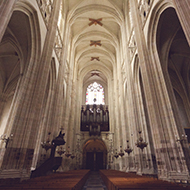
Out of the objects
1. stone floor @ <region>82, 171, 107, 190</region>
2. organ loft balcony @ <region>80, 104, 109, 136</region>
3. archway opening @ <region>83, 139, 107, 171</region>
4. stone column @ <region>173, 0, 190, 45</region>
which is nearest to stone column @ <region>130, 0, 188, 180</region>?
stone column @ <region>173, 0, 190, 45</region>

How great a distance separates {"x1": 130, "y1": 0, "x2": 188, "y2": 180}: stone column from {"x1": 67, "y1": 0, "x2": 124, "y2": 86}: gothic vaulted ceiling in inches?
431

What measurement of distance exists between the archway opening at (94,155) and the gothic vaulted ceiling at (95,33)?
11837 mm

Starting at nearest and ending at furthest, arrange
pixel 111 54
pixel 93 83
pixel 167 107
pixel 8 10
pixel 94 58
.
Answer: pixel 8 10 < pixel 167 107 < pixel 111 54 < pixel 94 58 < pixel 93 83

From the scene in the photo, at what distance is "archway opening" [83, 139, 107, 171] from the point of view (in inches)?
878

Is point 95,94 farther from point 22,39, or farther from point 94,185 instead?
point 94,185

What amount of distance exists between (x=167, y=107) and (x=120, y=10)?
13706 millimetres

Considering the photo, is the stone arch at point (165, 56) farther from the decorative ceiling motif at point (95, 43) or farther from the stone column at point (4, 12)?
the decorative ceiling motif at point (95, 43)

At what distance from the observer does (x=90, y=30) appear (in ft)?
64.7

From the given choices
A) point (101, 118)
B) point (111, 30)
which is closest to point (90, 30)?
point (111, 30)

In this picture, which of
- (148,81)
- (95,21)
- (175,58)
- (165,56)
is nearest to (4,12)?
(148,81)

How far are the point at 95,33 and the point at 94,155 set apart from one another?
1844 centimetres

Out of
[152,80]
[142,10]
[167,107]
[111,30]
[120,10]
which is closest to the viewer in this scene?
[167,107]

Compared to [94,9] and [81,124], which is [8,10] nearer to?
[94,9]

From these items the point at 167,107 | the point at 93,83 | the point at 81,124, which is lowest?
the point at 167,107
